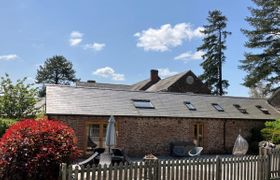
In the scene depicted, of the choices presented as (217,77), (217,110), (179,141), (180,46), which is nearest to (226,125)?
(217,110)

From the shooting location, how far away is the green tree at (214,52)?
48.5m

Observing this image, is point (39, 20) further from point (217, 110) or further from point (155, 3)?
point (217, 110)

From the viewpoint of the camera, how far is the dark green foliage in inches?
880

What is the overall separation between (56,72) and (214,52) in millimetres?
38838

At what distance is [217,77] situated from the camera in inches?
1921

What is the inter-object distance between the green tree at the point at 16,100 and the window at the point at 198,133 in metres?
11.2

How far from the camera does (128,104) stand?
21.6 meters

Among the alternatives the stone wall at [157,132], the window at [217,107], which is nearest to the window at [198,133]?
the stone wall at [157,132]

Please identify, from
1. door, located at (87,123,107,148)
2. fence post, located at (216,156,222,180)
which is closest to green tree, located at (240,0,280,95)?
door, located at (87,123,107,148)

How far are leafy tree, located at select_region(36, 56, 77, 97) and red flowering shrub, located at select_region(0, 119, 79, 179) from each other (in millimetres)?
66050

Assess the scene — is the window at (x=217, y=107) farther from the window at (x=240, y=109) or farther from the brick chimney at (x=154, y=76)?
the brick chimney at (x=154, y=76)

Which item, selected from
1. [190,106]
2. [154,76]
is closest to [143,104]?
[190,106]

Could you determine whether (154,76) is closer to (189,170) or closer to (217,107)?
(217,107)

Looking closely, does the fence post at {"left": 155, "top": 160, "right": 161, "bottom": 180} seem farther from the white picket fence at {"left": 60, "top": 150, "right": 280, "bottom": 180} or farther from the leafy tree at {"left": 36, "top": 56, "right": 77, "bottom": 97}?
the leafy tree at {"left": 36, "top": 56, "right": 77, "bottom": 97}
